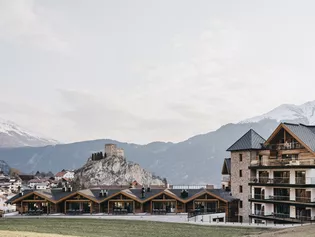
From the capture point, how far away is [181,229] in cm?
4209

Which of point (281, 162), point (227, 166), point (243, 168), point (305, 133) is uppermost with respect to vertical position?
point (305, 133)

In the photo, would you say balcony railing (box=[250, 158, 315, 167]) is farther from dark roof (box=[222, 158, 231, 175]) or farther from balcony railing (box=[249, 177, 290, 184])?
dark roof (box=[222, 158, 231, 175])

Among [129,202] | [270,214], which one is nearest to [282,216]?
[270,214]

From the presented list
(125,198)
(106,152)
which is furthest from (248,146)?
(106,152)

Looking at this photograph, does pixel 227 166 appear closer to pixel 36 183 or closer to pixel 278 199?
pixel 278 199

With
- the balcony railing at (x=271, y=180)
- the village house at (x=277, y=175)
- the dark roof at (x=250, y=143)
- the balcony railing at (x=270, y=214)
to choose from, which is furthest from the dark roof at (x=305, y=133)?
the balcony railing at (x=270, y=214)

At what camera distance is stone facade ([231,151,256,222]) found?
187 ft

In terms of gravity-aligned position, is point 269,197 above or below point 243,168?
A: below

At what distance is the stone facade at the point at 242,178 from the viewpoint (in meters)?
57.1

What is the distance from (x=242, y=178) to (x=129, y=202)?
16.8 meters

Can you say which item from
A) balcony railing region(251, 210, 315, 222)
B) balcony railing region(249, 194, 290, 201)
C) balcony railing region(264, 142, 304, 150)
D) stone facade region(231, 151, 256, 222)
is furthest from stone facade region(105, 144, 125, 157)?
balcony railing region(251, 210, 315, 222)

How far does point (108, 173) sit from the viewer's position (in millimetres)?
135875

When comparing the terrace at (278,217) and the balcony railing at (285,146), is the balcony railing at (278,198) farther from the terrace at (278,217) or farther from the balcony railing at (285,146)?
the balcony railing at (285,146)

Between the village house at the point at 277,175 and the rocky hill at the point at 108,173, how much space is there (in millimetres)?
77623
